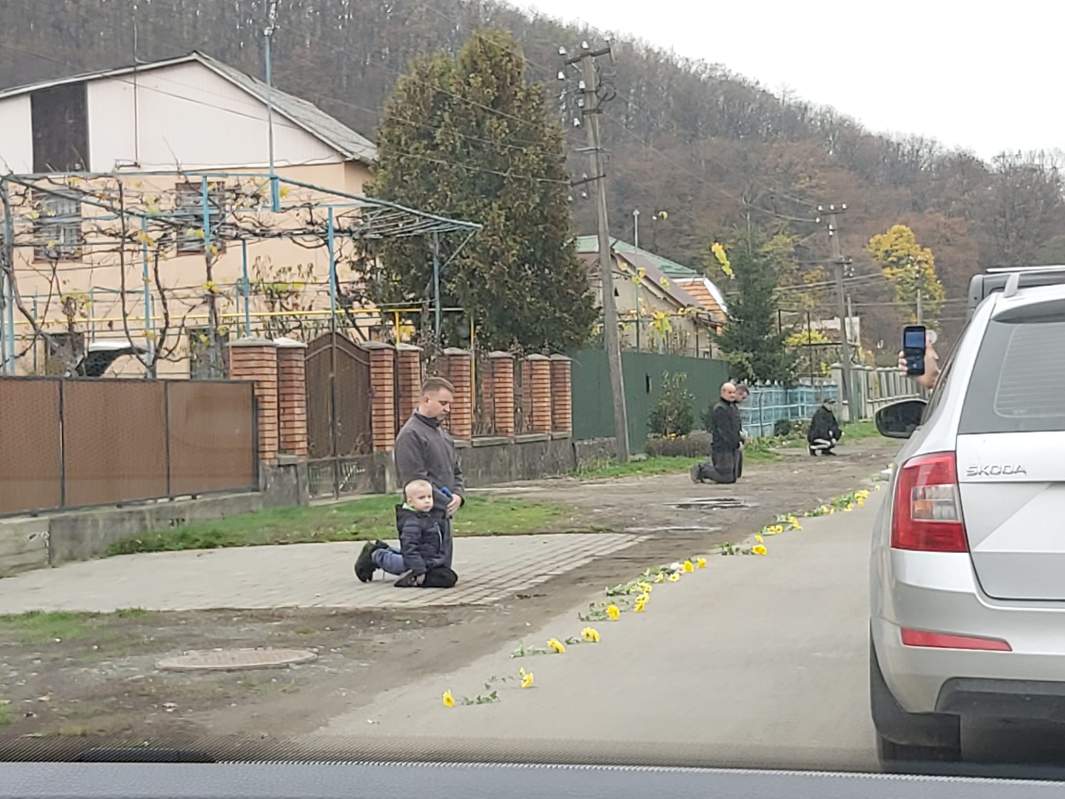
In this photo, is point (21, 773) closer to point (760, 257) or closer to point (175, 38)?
point (175, 38)

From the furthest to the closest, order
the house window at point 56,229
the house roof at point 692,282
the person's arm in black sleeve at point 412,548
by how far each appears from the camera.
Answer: the house roof at point 692,282, the house window at point 56,229, the person's arm in black sleeve at point 412,548

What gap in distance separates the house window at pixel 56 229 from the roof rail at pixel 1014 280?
18062 mm

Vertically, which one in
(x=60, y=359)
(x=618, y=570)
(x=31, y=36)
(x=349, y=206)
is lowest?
(x=618, y=570)

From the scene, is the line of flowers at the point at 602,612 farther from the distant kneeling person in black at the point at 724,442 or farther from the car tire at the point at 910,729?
the distant kneeling person in black at the point at 724,442

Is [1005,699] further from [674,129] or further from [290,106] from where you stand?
[674,129]

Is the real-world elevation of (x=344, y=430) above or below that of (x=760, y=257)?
below

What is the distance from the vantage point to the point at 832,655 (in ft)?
27.2

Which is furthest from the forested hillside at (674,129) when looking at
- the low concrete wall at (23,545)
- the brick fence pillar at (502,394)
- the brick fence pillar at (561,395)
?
the low concrete wall at (23,545)

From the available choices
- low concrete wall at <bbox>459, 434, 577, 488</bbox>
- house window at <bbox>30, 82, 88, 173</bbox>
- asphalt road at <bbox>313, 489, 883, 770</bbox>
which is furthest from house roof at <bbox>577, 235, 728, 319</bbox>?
asphalt road at <bbox>313, 489, 883, 770</bbox>

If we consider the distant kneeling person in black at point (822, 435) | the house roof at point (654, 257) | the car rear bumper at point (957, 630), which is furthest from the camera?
the house roof at point (654, 257)

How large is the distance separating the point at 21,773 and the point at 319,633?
6310 mm

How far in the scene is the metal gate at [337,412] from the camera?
67.9 ft

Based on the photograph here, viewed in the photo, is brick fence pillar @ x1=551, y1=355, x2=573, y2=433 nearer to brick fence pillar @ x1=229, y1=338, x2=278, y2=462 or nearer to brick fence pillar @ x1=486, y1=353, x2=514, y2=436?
brick fence pillar @ x1=486, y1=353, x2=514, y2=436

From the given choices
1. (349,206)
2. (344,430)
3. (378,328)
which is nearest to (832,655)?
(344,430)
